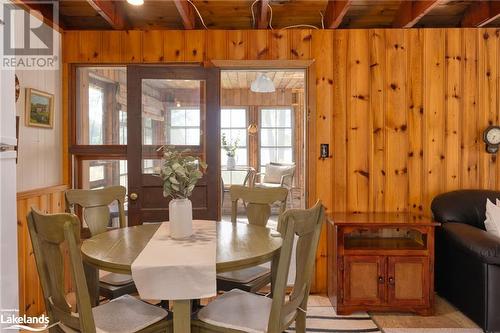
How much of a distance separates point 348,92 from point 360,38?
0.51 meters

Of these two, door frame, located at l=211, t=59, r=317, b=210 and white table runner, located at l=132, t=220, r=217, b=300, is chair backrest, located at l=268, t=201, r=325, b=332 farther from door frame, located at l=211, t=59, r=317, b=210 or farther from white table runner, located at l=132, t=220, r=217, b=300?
door frame, located at l=211, t=59, r=317, b=210

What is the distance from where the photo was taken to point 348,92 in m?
3.48

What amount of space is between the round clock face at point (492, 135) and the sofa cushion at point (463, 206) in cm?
46

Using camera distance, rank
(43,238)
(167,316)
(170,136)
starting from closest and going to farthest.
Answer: (43,238), (167,316), (170,136)

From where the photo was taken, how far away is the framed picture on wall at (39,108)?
296cm

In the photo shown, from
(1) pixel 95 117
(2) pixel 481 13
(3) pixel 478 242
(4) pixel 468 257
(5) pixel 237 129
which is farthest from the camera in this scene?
(5) pixel 237 129

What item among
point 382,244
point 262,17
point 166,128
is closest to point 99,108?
point 166,128

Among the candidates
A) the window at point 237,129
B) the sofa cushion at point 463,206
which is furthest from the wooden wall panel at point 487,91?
the window at point 237,129

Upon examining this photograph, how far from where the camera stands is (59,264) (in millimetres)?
1684

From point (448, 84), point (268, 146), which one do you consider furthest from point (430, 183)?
point (268, 146)

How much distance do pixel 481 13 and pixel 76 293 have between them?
3.83 metres

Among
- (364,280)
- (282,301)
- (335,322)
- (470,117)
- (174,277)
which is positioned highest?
(470,117)

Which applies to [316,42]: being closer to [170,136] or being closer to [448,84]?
[448,84]

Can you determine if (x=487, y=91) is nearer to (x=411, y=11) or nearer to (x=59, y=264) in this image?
(x=411, y=11)
